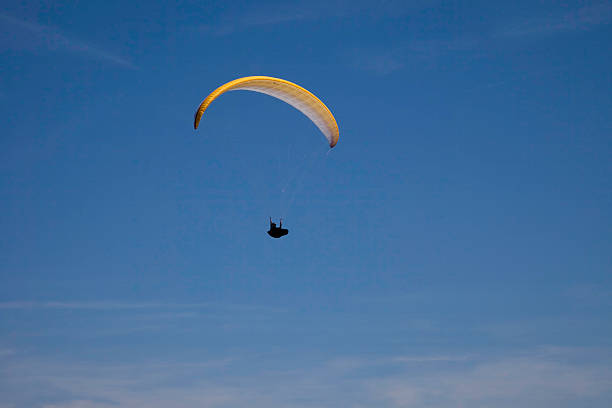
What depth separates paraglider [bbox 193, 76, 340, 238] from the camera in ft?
209

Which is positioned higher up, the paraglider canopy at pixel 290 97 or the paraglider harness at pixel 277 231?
the paraglider canopy at pixel 290 97

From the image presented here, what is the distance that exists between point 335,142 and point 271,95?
7.63 m

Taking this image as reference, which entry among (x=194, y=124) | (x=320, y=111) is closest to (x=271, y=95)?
(x=320, y=111)

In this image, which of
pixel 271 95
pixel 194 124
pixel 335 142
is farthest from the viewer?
pixel 335 142

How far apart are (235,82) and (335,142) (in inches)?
518

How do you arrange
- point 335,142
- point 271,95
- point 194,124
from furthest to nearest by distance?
point 335,142 → point 271,95 → point 194,124

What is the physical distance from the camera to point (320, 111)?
70500mm

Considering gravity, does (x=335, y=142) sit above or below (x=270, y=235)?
above

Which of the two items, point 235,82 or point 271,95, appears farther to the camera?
point 271,95

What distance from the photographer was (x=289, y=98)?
69812mm

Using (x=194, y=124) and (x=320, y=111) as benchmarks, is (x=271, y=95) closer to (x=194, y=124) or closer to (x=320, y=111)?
(x=320, y=111)

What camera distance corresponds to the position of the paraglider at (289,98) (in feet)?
209

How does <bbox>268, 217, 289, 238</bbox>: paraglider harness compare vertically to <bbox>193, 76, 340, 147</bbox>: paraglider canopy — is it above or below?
below

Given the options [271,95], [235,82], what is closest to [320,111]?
[271,95]
